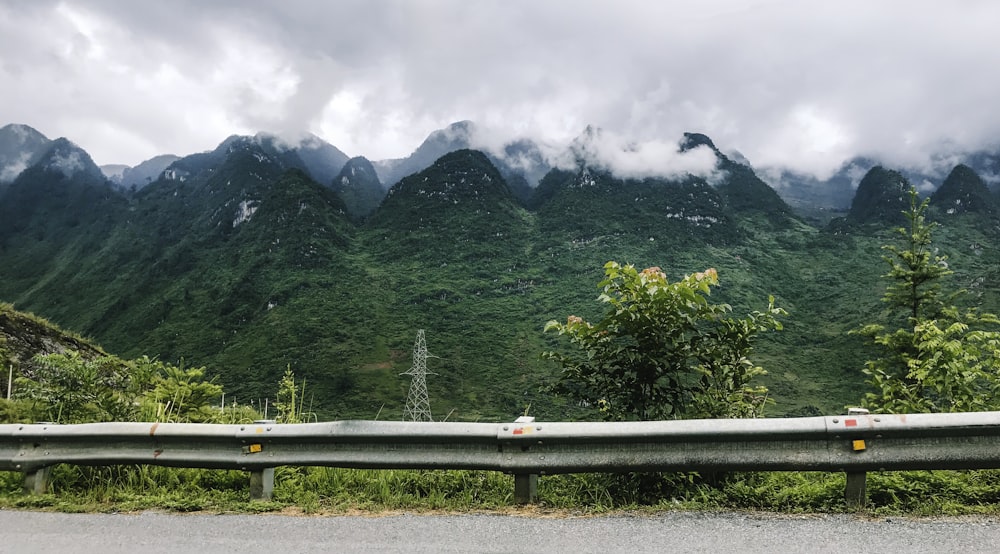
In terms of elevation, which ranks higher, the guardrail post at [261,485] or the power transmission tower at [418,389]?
the guardrail post at [261,485]

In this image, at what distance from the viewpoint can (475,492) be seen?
4203mm

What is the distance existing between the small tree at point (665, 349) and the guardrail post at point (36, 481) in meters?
3.88

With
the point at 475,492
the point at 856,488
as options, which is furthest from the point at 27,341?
the point at 856,488

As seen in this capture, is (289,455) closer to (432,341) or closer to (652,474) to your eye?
(652,474)

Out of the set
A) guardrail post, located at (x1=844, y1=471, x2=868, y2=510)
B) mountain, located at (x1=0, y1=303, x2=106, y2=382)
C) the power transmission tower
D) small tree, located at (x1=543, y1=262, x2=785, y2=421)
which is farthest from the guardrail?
the power transmission tower

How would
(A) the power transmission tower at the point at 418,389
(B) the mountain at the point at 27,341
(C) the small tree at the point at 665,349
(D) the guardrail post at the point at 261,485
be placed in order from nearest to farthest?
(D) the guardrail post at the point at 261,485 < (C) the small tree at the point at 665,349 < (B) the mountain at the point at 27,341 < (A) the power transmission tower at the point at 418,389

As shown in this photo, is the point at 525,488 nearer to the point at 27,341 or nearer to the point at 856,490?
the point at 856,490

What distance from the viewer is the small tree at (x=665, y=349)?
191 inches

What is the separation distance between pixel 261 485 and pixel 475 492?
1.43 meters

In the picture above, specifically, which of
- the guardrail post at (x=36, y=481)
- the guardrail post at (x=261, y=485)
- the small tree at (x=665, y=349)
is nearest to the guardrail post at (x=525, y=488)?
the small tree at (x=665, y=349)

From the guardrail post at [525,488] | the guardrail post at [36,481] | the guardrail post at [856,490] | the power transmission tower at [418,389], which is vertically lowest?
the power transmission tower at [418,389]

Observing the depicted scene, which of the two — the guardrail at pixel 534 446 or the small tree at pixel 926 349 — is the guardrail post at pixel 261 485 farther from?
the small tree at pixel 926 349

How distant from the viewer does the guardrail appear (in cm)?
346

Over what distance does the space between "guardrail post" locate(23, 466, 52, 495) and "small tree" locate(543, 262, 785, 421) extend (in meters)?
3.88
